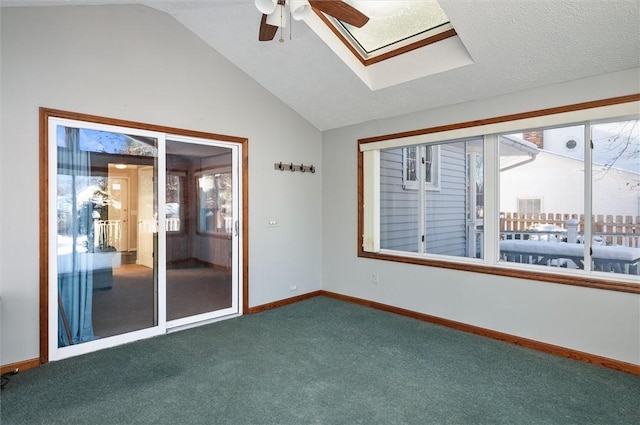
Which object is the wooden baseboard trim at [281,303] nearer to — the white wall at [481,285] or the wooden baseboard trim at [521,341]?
the white wall at [481,285]

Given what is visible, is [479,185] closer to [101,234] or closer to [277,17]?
[277,17]

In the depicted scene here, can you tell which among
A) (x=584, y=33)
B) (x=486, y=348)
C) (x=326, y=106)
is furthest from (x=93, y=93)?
(x=486, y=348)

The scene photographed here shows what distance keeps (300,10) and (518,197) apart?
2.84 m

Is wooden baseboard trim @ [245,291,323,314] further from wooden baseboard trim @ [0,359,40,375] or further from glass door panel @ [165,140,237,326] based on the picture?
wooden baseboard trim @ [0,359,40,375]

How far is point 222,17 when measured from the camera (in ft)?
11.3

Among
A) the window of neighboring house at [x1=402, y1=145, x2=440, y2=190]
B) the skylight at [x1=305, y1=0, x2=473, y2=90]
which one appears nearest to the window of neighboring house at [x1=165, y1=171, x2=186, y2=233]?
the skylight at [x1=305, y1=0, x2=473, y2=90]

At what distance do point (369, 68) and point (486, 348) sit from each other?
10.5ft

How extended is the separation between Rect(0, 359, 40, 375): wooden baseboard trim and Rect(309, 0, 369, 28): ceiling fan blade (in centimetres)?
361

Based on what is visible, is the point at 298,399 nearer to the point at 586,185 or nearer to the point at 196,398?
the point at 196,398

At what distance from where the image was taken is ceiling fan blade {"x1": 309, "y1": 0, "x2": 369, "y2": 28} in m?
2.21

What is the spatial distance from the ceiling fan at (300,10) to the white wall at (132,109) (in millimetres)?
1583

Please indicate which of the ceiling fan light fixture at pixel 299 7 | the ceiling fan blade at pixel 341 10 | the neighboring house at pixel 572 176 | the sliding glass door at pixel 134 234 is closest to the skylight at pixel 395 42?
the ceiling fan blade at pixel 341 10

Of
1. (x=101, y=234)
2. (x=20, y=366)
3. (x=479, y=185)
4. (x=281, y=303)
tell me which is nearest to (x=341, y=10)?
(x=479, y=185)

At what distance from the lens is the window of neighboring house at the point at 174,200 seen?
3731 mm
